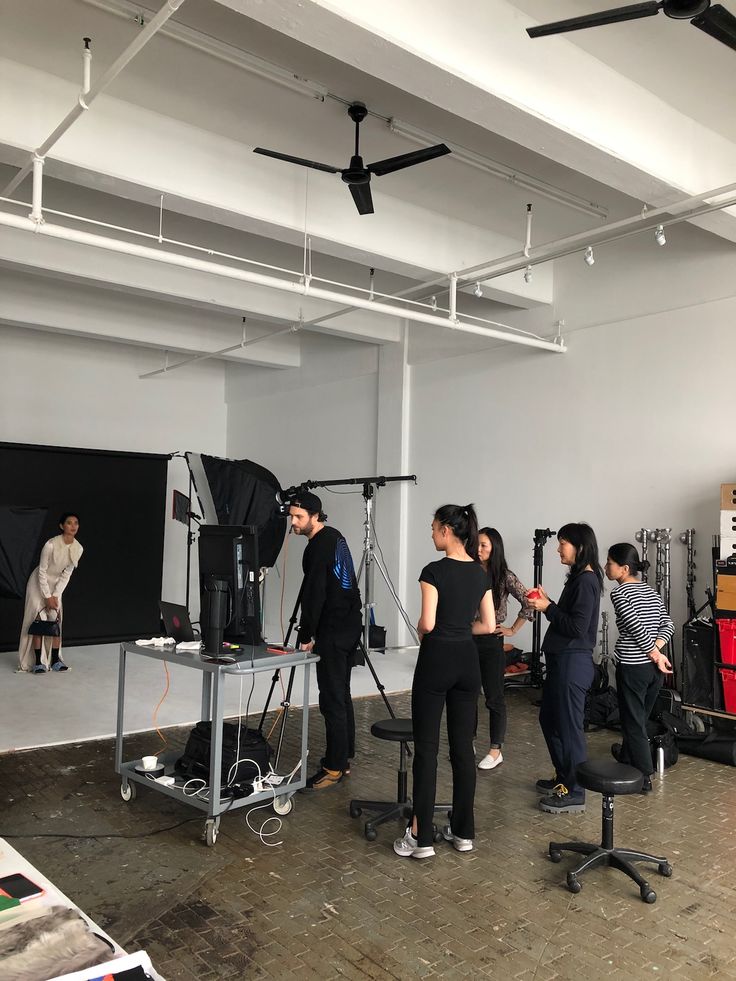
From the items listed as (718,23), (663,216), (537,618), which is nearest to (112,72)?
(718,23)

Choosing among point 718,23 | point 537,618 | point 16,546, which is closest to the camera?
point 718,23

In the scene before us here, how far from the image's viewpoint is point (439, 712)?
333 cm

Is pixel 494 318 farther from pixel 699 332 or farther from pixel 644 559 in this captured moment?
pixel 644 559

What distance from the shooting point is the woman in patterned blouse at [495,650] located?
4.72m

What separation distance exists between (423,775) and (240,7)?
3171 mm

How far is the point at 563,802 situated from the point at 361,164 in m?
3.55

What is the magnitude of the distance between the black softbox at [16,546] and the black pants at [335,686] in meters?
3.95

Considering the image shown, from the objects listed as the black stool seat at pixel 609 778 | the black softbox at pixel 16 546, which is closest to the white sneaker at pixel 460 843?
the black stool seat at pixel 609 778

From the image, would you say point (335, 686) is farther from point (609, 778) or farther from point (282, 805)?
point (609, 778)

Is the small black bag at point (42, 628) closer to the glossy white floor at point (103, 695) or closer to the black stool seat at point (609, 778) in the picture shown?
the glossy white floor at point (103, 695)

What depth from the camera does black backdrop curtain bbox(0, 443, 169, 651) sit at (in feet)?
29.9

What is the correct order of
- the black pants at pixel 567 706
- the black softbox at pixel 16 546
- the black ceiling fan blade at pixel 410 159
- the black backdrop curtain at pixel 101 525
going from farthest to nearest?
the black backdrop curtain at pixel 101 525, the black softbox at pixel 16 546, the black ceiling fan blade at pixel 410 159, the black pants at pixel 567 706

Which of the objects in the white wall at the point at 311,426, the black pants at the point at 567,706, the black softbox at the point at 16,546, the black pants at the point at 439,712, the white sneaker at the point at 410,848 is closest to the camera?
the black pants at the point at 439,712

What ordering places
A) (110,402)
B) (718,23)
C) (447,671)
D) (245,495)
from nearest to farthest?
(718,23), (447,671), (245,495), (110,402)
